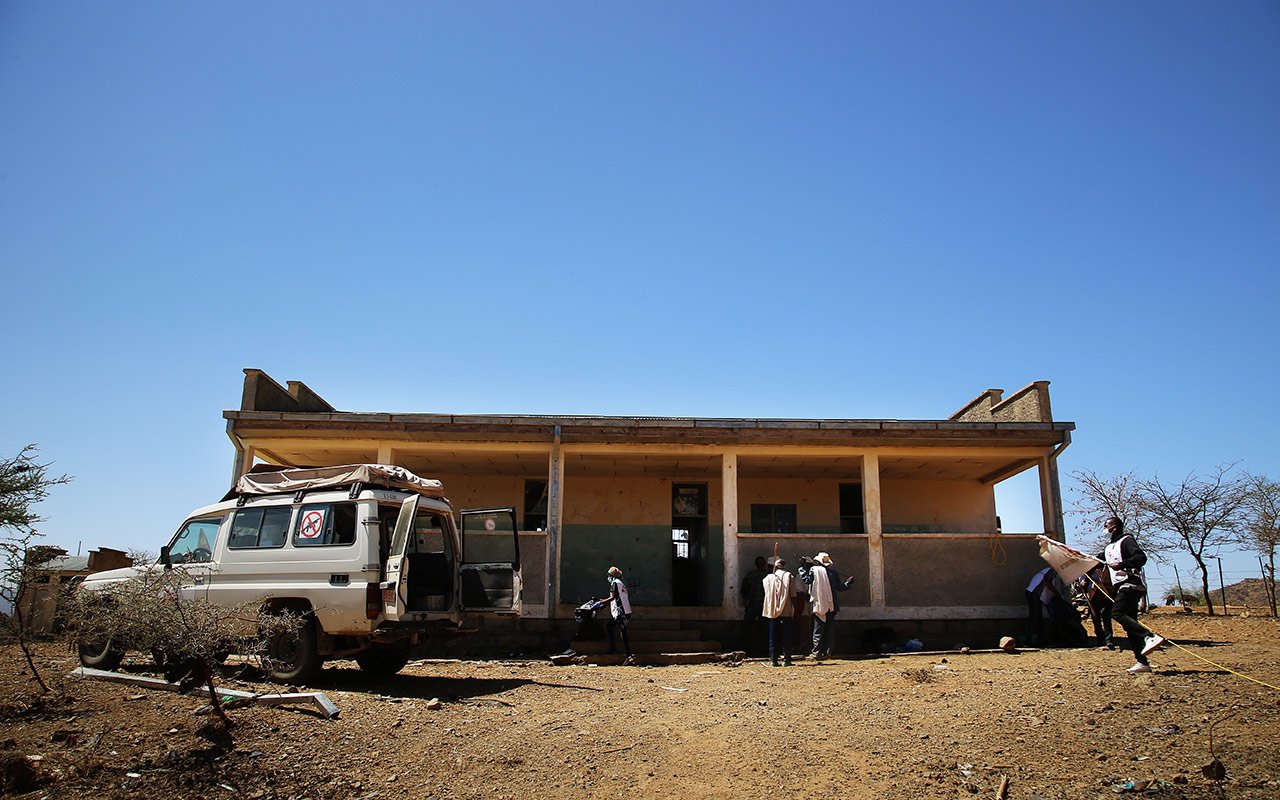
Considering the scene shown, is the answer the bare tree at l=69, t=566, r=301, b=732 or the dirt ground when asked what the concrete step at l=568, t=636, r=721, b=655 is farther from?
the bare tree at l=69, t=566, r=301, b=732

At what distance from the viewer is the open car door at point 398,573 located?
9148 millimetres

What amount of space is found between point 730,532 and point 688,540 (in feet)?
13.2

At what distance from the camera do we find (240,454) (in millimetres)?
15312

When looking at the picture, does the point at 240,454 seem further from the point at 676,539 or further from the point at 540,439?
the point at 676,539

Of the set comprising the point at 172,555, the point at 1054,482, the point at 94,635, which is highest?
the point at 1054,482

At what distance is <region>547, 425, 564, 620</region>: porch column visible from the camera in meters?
14.7

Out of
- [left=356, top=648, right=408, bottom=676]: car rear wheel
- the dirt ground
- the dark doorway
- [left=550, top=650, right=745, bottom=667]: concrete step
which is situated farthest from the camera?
the dark doorway

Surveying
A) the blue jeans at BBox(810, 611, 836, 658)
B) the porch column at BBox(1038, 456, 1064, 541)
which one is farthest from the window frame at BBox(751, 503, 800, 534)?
the porch column at BBox(1038, 456, 1064, 541)

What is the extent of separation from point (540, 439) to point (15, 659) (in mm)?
8066

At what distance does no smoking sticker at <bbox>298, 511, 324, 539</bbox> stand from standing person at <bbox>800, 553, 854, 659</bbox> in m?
7.72

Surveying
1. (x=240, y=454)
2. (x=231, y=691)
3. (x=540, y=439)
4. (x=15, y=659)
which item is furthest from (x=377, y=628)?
(x=240, y=454)

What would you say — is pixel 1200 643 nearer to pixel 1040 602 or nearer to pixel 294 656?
pixel 1040 602

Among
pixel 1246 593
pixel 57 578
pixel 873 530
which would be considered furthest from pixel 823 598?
pixel 1246 593

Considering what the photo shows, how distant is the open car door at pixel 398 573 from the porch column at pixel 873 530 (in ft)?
29.3
